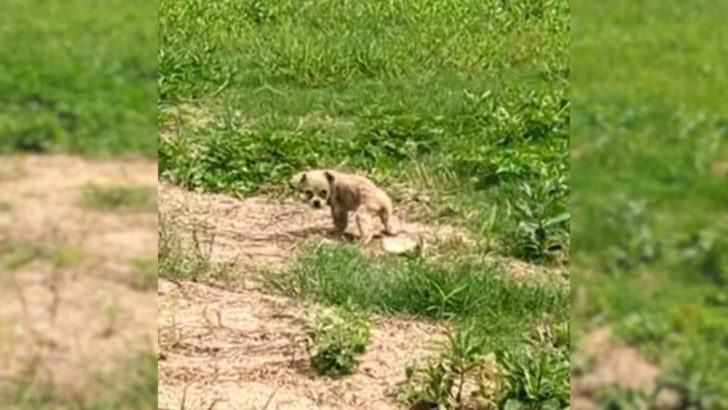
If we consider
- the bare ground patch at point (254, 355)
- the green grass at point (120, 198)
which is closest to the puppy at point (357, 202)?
the bare ground patch at point (254, 355)

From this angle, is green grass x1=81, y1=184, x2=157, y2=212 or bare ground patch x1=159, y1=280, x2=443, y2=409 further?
bare ground patch x1=159, y1=280, x2=443, y2=409

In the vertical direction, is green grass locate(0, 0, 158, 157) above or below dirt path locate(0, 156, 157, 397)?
above

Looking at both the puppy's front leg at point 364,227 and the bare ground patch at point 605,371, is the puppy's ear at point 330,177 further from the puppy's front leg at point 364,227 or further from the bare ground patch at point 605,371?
the bare ground patch at point 605,371

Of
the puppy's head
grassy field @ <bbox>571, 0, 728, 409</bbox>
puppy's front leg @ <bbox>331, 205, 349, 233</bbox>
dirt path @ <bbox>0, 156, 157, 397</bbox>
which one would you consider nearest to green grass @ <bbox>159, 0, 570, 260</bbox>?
Result: the puppy's head

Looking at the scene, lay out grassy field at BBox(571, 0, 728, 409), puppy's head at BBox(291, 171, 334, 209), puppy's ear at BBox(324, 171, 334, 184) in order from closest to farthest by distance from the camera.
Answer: grassy field at BBox(571, 0, 728, 409)
puppy's ear at BBox(324, 171, 334, 184)
puppy's head at BBox(291, 171, 334, 209)

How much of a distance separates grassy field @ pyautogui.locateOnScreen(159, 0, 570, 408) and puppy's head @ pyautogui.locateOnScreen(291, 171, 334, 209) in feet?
0.72

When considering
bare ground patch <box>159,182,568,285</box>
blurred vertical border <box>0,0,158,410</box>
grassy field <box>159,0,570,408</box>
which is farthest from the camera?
bare ground patch <box>159,182,568,285</box>

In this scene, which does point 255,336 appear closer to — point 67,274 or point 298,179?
point 67,274

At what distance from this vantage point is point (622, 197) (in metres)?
1.44

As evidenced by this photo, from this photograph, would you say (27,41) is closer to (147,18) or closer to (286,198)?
(286,198)

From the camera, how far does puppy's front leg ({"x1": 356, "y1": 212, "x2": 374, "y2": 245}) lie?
4.59 meters

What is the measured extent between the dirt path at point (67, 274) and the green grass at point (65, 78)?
2.2 inches

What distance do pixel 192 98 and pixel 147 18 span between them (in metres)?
4.21

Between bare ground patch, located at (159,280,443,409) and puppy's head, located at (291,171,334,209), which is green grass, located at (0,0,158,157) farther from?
puppy's head, located at (291,171,334,209)
